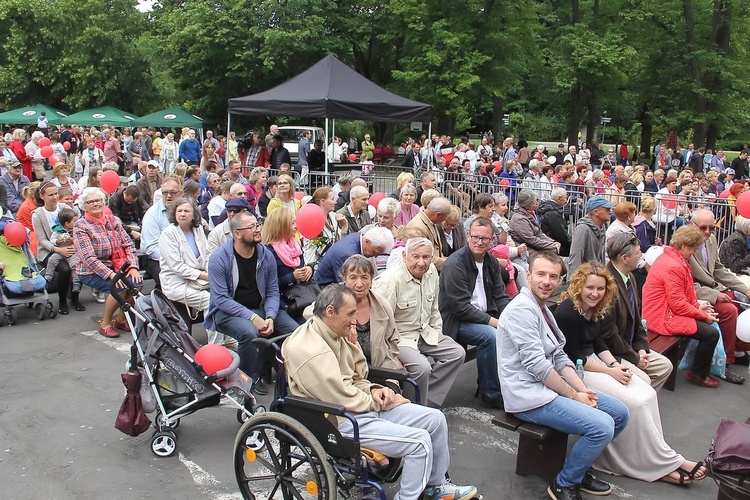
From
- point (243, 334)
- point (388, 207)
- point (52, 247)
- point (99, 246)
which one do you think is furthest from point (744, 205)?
point (52, 247)

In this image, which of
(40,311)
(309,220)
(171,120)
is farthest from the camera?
(171,120)

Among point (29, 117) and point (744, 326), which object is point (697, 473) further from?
point (29, 117)

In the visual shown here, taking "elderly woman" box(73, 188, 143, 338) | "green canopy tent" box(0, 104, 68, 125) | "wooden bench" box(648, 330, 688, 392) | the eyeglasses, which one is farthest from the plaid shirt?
"green canopy tent" box(0, 104, 68, 125)

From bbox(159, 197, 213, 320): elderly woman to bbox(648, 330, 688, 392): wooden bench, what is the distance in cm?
433

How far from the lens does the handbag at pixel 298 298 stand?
6648 mm

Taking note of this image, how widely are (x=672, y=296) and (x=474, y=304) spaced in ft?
6.50

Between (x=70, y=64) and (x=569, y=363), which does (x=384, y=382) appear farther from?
(x=70, y=64)

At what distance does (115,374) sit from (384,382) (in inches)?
129

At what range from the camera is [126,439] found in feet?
17.5

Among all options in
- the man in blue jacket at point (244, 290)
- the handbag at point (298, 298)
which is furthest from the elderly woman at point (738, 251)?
the man in blue jacket at point (244, 290)

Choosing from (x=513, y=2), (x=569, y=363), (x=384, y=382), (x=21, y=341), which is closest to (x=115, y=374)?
(x=21, y=341)

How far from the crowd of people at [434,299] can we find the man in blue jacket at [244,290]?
0.01 m

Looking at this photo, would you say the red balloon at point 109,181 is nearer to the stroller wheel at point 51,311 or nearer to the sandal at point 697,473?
the stroller wheel at point 51,311

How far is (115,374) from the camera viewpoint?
263 inches
